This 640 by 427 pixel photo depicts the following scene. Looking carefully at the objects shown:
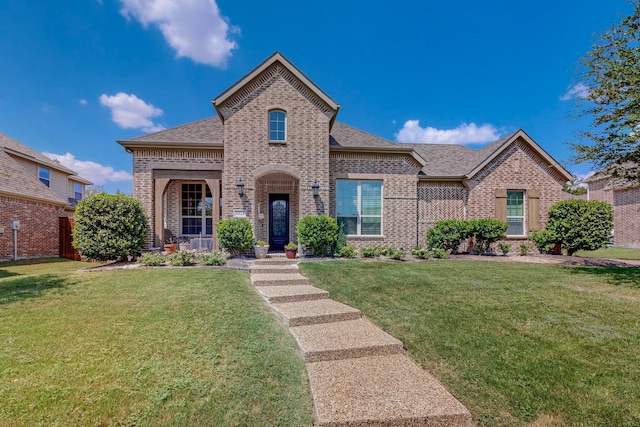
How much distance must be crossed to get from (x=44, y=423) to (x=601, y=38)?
13.5 meters

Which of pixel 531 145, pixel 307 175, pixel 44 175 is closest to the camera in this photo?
pixel 307 175

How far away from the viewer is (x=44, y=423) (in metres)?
2.41

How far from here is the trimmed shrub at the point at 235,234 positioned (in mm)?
9867

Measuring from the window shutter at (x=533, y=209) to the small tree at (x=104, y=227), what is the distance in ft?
54.2

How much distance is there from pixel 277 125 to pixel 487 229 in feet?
32.4

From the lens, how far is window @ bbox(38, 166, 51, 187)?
1848 centimetres

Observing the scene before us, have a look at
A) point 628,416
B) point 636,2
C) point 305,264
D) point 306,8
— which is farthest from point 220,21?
point 628,416

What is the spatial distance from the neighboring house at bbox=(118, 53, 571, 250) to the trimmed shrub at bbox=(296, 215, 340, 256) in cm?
72

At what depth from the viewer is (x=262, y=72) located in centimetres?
1062

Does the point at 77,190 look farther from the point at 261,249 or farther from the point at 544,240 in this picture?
the point at 544,240

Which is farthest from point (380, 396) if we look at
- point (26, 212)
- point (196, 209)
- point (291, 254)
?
point (26, 212)

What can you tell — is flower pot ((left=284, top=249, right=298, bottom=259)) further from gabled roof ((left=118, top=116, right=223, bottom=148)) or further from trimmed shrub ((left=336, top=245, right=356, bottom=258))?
gabled roof ((left=118, top=116, right=223, bottom=148))

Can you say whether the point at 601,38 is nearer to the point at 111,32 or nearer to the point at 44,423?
the point at 44,423

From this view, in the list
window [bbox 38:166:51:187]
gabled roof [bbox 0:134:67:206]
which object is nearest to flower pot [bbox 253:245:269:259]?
gabled roof [bbox 0:134:67:206]
